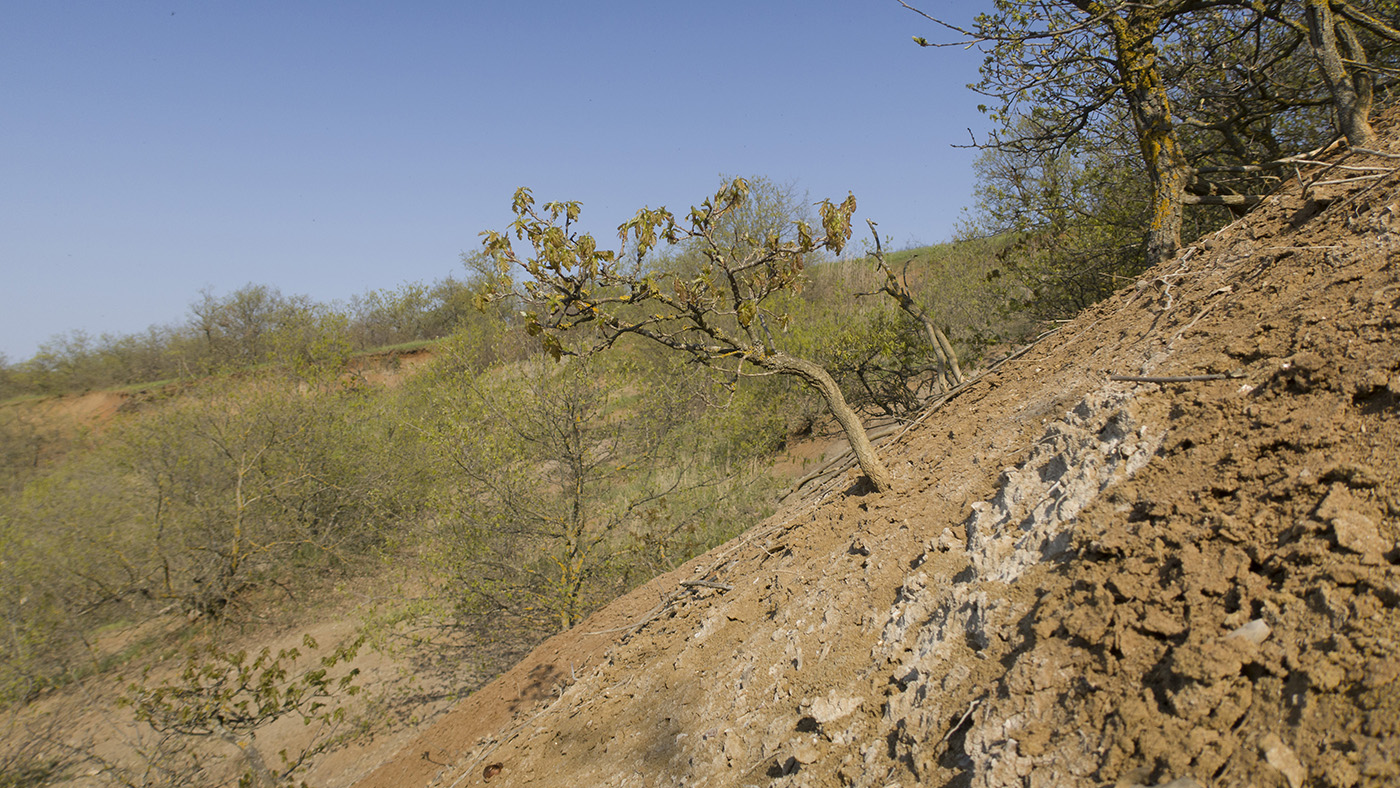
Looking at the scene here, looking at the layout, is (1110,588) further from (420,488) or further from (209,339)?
(209,339)

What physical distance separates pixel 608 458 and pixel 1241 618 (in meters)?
6.43

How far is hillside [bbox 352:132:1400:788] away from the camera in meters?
1.34

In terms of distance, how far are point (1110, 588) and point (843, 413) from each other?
192 cm

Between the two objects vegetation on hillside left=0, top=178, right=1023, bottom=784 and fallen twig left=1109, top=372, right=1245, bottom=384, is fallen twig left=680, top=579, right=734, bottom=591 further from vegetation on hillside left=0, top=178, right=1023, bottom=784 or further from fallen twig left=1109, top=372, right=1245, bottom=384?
fallen twig left=1109, top=372, right=1245, bottom=384

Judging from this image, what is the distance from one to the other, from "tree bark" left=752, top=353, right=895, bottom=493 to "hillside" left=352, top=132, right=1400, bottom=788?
16cm

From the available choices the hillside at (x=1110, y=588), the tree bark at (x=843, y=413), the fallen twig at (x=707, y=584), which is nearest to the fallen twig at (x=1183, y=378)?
the hillside at (x=1110, y=588)

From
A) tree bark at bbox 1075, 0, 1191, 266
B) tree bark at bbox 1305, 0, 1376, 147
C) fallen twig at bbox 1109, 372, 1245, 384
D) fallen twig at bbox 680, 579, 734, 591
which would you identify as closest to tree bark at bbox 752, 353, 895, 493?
fallen twig at bbox 680, 579, 734, 591

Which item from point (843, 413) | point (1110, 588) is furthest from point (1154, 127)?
point (1110, 588)

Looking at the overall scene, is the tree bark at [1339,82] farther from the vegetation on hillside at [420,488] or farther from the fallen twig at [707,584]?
the fallen twig at [707,584]

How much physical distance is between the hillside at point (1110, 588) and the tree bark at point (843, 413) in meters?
0.16

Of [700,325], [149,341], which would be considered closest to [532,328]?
[700,325]

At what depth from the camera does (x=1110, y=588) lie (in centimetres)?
172

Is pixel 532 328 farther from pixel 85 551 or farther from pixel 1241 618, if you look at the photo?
pixel 85 551

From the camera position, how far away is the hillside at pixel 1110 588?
1343mm
